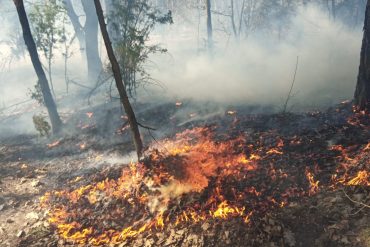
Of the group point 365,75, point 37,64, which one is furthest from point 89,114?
point 365,75

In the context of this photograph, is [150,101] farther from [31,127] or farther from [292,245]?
[292,245]

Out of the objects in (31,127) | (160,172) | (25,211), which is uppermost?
(160,172)

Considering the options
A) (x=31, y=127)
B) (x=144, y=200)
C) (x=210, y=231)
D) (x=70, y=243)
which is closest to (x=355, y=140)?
(x=210, y=231)

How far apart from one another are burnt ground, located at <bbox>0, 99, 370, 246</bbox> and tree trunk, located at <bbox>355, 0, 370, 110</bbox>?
419mm

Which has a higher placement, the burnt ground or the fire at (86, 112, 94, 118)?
the burnt ground

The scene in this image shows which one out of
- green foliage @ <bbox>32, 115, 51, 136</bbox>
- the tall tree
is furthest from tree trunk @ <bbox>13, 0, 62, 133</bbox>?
the tall tree

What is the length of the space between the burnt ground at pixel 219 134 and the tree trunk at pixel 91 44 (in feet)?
33.6

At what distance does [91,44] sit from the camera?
88.3 feet

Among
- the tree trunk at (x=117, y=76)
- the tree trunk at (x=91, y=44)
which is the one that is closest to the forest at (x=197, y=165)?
the tree trunk at (x=117, y=76)

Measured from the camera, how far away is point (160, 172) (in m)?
7.80

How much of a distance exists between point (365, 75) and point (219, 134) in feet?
14.9

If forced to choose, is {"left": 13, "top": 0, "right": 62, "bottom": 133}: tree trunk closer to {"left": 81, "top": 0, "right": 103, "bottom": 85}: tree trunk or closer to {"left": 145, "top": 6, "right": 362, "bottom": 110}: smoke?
{"left": 145, "top": 6, "right": 362, "bottom": 110}: smoke

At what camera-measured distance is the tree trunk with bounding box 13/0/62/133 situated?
14163mm

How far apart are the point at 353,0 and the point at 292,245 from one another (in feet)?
141
